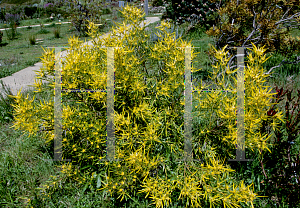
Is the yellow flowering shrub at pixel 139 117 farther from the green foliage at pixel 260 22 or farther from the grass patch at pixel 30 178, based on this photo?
the green foliage at pixel 260 22

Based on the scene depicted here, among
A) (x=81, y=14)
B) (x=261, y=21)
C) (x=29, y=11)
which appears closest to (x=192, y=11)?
(x=81, y=14)

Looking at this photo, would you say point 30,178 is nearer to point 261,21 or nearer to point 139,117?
point 139,117

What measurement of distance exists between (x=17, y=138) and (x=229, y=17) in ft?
12.9

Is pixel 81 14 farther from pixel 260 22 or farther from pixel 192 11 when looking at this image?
pixel 260 22

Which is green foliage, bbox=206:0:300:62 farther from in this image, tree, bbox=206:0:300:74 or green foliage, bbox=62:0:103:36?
green foliage, bbox=62:0:103:36

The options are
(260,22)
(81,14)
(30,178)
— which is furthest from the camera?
(81,14)

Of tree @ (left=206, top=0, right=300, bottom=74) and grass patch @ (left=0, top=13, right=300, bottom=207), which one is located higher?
Result: tree @ (left=206, top=0, right=300, bottom=74)

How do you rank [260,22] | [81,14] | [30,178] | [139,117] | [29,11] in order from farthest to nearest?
[29,11]
[81,14]
[260,22]
[30,178]
[139,117]

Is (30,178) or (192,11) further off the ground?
(192,11)

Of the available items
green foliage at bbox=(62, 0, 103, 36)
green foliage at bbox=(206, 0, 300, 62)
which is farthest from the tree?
green foliage at bbox=(62, 0, 103, 36)

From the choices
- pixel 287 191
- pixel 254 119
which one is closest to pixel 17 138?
pixel 254 119

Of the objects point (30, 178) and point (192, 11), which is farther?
point (192, 11)

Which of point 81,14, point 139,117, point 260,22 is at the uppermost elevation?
point 81,14

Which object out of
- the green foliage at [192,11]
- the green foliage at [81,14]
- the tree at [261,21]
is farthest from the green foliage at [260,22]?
the green foliage at [81,14]
